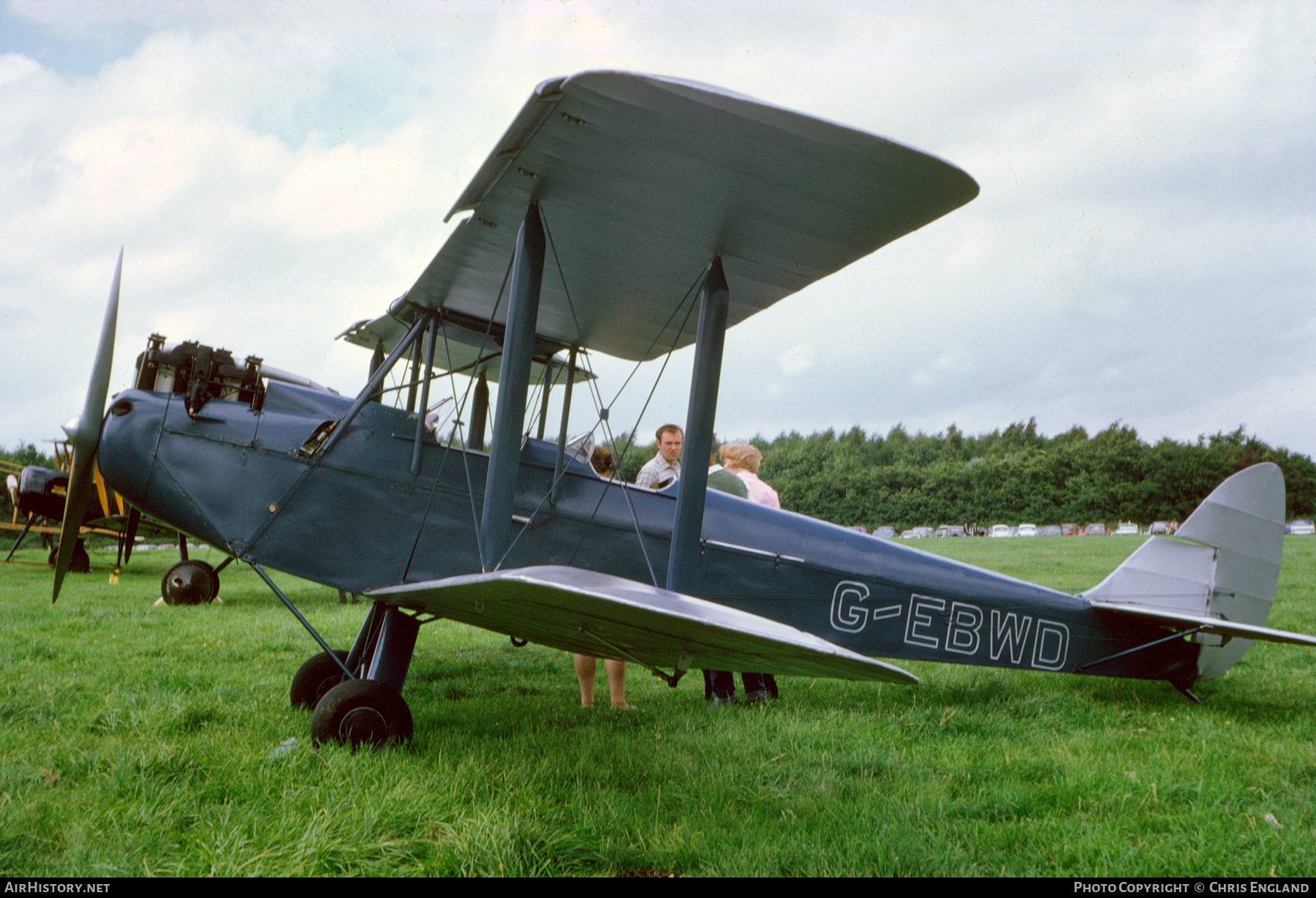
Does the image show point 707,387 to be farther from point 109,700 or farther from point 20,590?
point 20,590

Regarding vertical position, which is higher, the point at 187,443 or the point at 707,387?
the point at 707,387

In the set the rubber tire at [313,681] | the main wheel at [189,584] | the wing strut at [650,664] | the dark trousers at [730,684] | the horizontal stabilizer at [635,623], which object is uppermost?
the horizontal stabilizer at [635,623]

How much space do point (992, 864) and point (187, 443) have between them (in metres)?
4.04

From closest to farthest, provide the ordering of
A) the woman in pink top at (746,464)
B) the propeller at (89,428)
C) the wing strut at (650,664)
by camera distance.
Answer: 1. the wing strut at (650,664)
2. the propeller at (89,428)
3. the woman in pink top at (746,464)

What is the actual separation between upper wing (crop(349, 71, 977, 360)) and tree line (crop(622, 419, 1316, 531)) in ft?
171

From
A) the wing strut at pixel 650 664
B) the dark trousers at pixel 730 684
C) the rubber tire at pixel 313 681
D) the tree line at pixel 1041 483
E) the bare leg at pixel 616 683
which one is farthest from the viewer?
the tree line at pixel 1041 483

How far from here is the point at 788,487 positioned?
57656 mm

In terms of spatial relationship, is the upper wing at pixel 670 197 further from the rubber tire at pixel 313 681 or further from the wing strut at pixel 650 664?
the rubber tire at pixel 313 681

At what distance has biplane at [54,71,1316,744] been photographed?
2.86 meters

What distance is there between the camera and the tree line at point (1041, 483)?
54250 millimetres

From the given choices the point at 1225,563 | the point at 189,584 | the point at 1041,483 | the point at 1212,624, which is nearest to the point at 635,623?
the point at 1212,624

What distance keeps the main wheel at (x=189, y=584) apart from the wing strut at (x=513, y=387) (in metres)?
7.64

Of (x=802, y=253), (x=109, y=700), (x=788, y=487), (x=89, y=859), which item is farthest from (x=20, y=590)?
(x=788, y=487)

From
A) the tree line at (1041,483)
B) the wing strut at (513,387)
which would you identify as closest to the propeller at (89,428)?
the wing strut at (513,387)
